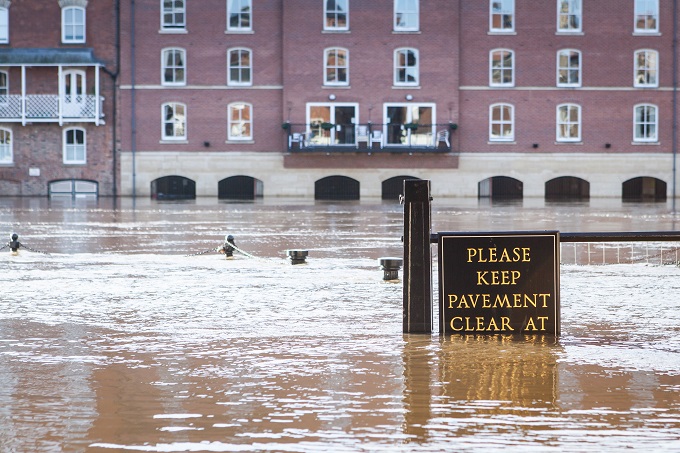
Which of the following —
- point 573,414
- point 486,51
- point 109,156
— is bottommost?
point 573,414

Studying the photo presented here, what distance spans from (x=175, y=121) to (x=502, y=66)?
14078mm

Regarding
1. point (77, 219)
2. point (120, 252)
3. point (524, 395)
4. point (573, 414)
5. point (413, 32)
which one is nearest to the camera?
point (573, 414)

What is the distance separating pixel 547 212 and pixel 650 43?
1897 centimetres

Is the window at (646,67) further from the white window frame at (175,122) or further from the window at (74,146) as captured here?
the window at (74,146)

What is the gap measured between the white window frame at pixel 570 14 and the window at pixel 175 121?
16393 millimetres

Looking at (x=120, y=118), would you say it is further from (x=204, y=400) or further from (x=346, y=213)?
(x=204, y=400)

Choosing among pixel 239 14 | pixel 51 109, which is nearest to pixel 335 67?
pixel 239 14

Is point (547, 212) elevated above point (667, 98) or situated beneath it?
situated beneath

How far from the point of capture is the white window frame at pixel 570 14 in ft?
154

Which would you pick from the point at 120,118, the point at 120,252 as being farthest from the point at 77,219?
the point at 120,118

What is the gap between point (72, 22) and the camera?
154 ft

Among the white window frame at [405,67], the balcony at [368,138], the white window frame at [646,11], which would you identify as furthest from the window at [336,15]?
the white window frame at [646,11]

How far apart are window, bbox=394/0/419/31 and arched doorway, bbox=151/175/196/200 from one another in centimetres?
1120

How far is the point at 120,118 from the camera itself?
47.1 meters
